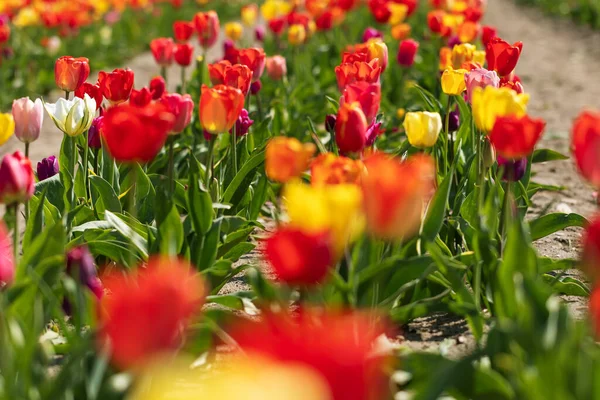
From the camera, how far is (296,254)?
1.61 m

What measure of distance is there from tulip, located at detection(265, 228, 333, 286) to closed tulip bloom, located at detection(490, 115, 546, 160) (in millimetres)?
736

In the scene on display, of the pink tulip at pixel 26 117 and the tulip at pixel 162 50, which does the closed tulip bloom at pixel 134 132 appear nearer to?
the pink tulip at pixel 26 117

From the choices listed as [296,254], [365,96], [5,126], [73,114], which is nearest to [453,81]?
[365,96]

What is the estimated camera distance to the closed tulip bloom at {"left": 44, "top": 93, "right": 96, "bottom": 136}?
9.41ft

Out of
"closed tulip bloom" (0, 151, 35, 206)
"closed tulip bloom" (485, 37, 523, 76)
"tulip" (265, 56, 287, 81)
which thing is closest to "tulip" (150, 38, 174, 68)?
"tulip" (265, 56, 287, 81)

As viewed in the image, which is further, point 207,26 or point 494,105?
point 207,26

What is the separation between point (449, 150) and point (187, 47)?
1608 millimetres

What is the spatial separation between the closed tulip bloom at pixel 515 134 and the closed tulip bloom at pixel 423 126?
0.47 m

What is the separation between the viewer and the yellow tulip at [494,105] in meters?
2.38

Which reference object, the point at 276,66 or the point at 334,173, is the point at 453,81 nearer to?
the point at 334,173

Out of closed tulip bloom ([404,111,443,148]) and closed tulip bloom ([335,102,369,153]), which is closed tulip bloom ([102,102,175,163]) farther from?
closed tulip bloom ([404,111,443,148])

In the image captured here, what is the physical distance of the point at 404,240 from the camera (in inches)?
106

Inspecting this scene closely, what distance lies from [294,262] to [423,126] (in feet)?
3.81

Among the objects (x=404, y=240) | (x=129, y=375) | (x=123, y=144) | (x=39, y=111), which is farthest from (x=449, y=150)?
A: (x=129, y=375)
